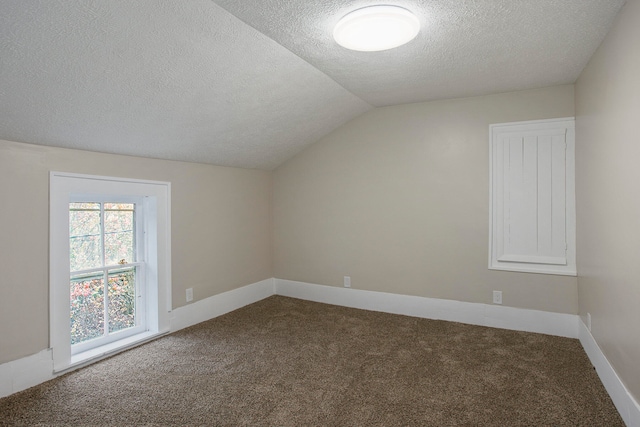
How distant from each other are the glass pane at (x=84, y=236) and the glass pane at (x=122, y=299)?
0.24 metres

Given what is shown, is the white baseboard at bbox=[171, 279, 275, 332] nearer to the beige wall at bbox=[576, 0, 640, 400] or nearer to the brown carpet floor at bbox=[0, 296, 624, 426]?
the brown carpet floor at bbox=[0, 296, 624, 426]

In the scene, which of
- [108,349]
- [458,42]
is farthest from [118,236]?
[458,42]

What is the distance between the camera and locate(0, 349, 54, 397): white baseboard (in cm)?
233

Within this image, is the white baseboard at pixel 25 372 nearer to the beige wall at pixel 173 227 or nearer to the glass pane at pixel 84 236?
the beige wall at pixel 173 227

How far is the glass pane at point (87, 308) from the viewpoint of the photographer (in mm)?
2914

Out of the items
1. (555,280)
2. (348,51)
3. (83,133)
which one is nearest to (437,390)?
(555,280)

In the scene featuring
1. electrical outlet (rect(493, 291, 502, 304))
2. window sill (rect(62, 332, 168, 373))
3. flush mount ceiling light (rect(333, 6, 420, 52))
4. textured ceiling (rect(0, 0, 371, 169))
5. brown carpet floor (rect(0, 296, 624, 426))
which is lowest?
brown carpet floor (rect(0, 296, 624, 426))

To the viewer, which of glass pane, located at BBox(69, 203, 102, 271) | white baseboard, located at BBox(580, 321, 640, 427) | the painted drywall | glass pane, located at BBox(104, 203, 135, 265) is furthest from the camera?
the painted drywall

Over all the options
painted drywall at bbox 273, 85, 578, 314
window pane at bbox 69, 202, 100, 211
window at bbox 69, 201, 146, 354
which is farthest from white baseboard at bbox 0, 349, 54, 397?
painted drywall at bbox 273, 85, 578, 314

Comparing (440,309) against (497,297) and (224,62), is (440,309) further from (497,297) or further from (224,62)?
(224,62)

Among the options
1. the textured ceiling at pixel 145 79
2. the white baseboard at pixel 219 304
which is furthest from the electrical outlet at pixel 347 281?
the textured ceiling at pixel 145 79

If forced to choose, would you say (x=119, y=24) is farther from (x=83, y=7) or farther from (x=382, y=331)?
(x=382, y=331)

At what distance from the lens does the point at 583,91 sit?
2.93 metres

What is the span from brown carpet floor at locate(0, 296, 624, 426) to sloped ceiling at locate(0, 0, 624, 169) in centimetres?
169
